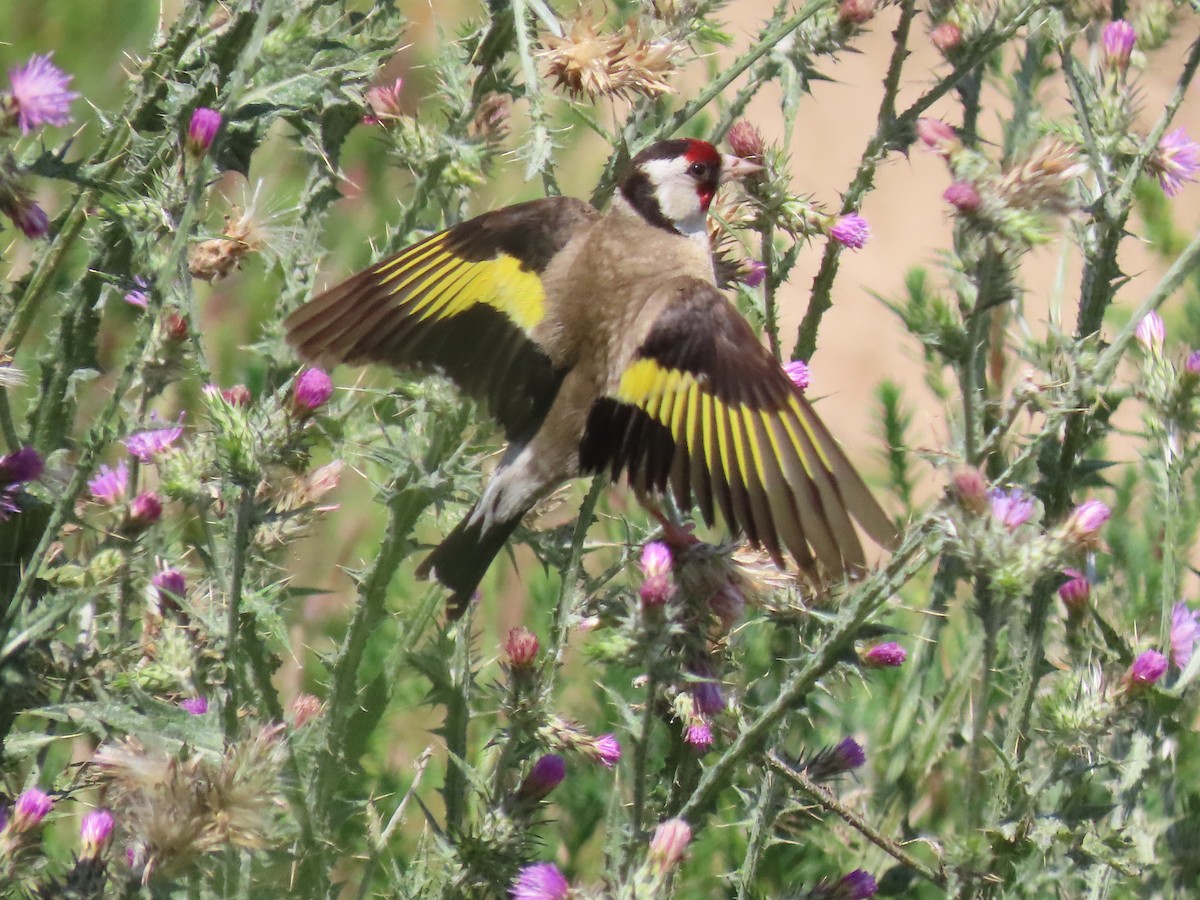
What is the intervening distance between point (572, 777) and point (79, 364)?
4.11 ft

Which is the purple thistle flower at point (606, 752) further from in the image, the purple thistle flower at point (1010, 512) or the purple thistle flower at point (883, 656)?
the purple thistle flower at point (1010, 512)

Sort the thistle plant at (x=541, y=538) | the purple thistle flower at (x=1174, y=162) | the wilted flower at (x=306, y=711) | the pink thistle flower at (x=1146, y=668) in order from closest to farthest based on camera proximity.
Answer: the thistle plant at (x=541, y=538), the pink thistle flower at (x=1146, y=668), the wilted flower at (x=306, y=711), the purple thistle flower at (x=1174, y=162)

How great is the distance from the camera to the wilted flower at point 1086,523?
5.30 feet

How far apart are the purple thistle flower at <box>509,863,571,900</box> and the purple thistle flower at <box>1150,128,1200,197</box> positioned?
134 centimetres

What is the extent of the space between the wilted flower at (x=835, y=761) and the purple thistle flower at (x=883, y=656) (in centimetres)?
12

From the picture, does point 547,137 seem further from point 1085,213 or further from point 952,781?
point 952,781

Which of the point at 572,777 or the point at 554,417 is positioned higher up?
the point at 554,417

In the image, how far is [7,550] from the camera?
1787mm

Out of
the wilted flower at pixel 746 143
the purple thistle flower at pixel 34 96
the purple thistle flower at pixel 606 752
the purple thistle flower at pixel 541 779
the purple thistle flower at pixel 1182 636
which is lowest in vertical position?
the purple thistle flower at pixel 541 779

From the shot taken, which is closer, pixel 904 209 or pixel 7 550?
pixel 7 550

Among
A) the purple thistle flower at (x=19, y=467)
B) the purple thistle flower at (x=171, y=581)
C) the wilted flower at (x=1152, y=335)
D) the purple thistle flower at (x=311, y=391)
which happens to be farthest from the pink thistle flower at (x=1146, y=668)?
the purple thistle flower at (x=19, y=467)

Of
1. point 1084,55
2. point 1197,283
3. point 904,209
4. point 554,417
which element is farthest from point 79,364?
point 904,209

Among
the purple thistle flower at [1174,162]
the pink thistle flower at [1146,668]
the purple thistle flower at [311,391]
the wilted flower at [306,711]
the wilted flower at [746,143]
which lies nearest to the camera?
the purple thistle flower at [311,391]

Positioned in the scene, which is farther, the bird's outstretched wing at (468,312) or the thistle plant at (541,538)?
the bird's outstretched wing at (468,312)
